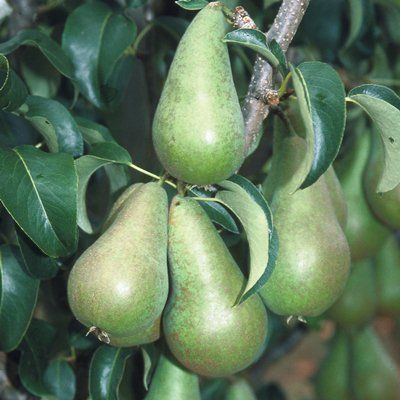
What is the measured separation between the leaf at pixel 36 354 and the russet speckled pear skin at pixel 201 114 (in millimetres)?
332

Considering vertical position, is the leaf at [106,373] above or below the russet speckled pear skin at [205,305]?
below

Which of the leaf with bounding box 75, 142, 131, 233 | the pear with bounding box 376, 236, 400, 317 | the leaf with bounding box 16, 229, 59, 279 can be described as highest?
the leaf with bounding box 75, 142, 131, 233

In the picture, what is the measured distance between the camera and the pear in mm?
1386

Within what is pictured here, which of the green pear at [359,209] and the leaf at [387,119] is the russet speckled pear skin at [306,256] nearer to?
the leaf at [387,119]

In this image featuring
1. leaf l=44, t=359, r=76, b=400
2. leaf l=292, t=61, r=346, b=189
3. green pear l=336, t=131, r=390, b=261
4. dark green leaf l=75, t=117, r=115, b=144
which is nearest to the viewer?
leaf l=292, t=61, r=346, b=189

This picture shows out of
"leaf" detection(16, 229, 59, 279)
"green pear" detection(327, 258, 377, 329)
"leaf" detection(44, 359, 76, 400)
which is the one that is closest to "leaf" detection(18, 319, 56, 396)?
"leaf" detection(44, 359, 76, 400)

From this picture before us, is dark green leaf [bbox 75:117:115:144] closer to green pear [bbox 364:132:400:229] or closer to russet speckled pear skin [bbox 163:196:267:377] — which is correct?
russet speckled pear skin [bbox 163:196:267:377]

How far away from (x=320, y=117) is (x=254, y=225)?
113 millimetres

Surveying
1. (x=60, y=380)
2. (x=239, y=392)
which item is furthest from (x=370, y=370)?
(x=60, y=380)

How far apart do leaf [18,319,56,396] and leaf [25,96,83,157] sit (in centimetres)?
24

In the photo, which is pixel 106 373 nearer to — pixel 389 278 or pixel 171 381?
pixel 171 381

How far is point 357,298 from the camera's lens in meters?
1.33

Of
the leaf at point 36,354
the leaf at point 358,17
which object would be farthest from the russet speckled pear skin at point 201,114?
the leaf at point 358,17

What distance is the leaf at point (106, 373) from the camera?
0.82 metres
